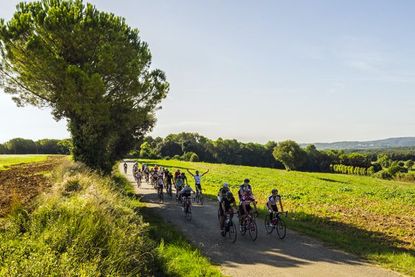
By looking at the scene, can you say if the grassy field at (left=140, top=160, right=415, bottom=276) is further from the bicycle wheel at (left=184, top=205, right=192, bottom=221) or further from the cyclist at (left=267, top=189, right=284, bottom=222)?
the bicycle wheel at (left=184, top=205, right=192, bottom=221)

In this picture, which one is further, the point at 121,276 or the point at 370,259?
the point at 370,259

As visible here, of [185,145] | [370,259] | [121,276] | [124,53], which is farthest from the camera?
[185,145]

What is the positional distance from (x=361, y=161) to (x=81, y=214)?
122754 mm

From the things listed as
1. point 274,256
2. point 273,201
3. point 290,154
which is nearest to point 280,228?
point 273,201

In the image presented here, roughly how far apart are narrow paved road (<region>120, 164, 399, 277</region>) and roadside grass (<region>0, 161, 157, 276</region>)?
10.5 feet

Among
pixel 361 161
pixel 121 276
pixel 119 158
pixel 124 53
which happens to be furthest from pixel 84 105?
pixel 361 161

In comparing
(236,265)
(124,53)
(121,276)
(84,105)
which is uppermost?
(124,53)

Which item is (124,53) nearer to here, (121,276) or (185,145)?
(121,276)

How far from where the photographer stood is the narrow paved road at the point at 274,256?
11.5 metres

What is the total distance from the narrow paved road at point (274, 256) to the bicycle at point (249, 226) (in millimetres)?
242

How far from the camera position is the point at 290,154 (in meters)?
102

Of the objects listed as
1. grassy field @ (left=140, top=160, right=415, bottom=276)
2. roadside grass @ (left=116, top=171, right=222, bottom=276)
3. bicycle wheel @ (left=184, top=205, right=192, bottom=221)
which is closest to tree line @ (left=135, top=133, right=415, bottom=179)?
grassy field @ (left=140, top=160, right=415, bottom=276)

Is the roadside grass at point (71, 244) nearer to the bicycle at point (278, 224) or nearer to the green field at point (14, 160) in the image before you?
the bicycle at point (278, 224)

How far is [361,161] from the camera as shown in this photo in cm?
12062
